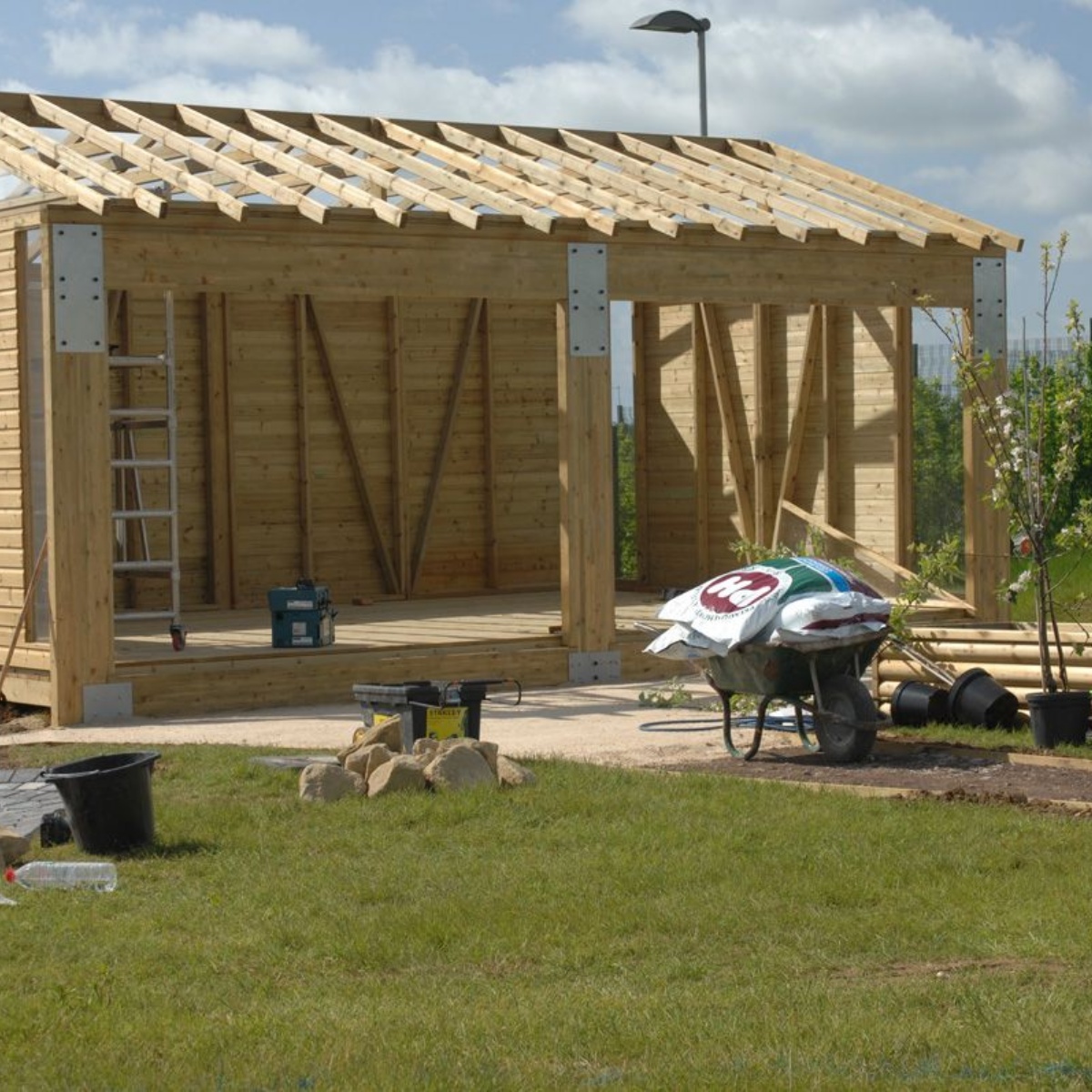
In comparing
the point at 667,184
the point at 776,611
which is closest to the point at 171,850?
the point at 776,611

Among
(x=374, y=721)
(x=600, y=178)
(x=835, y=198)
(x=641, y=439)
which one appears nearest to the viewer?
(x=374, y=721)

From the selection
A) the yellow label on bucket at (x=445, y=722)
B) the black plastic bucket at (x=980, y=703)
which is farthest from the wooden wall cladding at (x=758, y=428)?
the yellow label on bucket at (x=445, y=722)

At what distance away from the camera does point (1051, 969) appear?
23.2ft

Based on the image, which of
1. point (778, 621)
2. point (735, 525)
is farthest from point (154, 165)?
point (735, 525)

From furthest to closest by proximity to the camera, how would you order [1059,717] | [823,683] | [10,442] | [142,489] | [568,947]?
[142,489]
[10,442]
[823,683]
[1059,717]
[568,947]

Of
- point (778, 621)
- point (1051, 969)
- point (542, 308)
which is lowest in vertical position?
point (1051, 969)

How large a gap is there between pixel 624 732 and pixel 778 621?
211 cm

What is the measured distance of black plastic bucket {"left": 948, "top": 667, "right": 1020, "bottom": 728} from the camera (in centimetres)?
1295

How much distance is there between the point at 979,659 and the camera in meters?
13.5

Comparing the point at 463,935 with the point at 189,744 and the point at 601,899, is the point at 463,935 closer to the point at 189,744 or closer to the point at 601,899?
the point at 601,899

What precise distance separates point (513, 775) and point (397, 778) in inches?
23.6

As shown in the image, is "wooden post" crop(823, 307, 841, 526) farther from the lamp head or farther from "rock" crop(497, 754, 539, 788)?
"rock" crop(497, 754, 539, 788)

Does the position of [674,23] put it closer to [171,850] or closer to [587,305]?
[587,305]

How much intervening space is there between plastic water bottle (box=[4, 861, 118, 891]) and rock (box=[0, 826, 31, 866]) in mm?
267
